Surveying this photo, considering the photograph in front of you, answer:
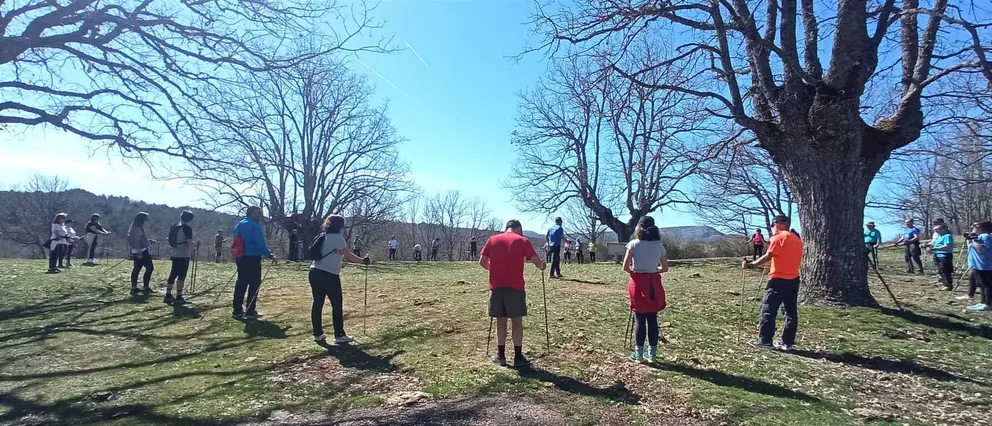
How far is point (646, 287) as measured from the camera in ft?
19.9

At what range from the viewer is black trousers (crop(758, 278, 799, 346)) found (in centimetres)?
659

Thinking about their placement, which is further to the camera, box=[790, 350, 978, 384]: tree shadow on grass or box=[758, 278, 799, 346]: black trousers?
box=[758, 278, 799, 346]: black trousers

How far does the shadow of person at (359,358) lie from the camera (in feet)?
19.4

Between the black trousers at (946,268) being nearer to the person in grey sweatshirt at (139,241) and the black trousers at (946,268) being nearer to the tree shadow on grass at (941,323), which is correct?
the tree shadow on grass at (941,323)

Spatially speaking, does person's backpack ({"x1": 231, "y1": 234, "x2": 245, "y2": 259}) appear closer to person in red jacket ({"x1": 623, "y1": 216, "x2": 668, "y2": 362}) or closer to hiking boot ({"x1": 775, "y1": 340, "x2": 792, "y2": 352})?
person in red jacket ({"x1": 623, "y1": 216, "x2": 668, "y2": 362})

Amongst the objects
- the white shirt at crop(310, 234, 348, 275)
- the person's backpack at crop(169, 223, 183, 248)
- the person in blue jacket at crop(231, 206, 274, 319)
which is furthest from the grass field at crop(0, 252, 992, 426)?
the person's backpack at crop(169, 223, 183, 248)

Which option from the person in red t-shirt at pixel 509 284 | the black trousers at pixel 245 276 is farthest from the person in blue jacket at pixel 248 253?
the person in red t-shirt at pixel 509 284

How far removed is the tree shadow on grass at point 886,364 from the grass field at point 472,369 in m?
0.03

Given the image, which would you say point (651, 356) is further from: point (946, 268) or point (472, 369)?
point (946, 268)

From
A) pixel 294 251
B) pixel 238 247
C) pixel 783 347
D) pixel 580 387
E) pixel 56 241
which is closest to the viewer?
pixel 580 387

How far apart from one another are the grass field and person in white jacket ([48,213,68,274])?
16.1 ft

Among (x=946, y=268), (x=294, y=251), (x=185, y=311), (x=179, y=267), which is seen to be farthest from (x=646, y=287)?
(x=294, y=251)

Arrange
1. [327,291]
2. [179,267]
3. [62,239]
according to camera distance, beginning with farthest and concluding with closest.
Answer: [62,239]
[179,267]
[327,291]

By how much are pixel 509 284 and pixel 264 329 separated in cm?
438
